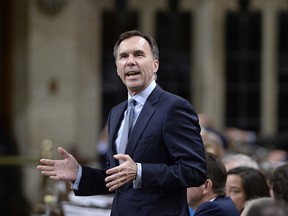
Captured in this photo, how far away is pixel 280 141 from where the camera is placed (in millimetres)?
12258

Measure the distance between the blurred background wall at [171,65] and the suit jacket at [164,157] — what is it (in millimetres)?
8092

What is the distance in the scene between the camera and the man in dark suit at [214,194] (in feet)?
15.3

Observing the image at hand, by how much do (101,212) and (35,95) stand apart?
19.5 feet

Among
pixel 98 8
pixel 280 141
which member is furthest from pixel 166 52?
pixel 280 141

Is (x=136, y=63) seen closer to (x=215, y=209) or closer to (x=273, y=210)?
(x=215, y=209)

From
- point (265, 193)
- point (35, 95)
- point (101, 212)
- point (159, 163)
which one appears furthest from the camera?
point (35, 95)

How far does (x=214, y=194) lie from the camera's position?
16.0 ft

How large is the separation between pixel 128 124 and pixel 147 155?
0.18 m

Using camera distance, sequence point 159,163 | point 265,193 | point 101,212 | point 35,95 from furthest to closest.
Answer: point 35,95, point 101,212, point 265,193, point 159,163

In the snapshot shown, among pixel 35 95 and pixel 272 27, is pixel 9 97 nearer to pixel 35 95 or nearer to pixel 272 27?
pixel 35 95

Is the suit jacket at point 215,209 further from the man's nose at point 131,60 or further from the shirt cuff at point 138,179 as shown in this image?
the man's nose at point 131,60

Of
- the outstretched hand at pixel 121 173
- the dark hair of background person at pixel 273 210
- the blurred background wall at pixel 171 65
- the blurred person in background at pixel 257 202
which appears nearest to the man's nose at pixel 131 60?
the outstretched hand at pixel 121 173

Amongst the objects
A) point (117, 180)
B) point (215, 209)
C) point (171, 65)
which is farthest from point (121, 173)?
point (171, 65)

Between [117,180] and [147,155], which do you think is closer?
[117,180]
